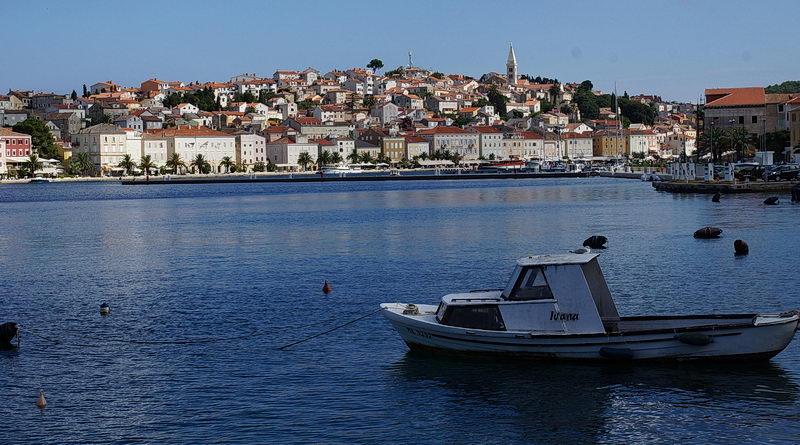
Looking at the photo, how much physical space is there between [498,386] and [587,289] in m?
2.10

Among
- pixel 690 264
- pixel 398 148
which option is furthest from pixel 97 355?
pixel 398 148

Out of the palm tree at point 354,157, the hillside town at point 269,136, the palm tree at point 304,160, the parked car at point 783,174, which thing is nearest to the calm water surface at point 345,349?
the parked car at point 783,174

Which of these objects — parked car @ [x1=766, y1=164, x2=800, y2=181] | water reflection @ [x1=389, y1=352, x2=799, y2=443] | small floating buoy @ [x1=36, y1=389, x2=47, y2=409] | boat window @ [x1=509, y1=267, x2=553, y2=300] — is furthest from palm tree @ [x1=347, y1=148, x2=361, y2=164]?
small floating buoy @ [x1=36, y1=389, x2=47, y2=409]

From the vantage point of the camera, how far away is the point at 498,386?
49.2 feet

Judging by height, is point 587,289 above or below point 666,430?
above

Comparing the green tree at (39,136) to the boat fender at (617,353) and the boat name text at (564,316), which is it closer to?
the boat name text at (564,316)

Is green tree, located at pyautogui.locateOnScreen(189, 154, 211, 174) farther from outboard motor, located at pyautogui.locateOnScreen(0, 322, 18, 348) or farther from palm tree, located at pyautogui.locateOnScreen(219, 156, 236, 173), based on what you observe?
outboard motor, located at pyautogui.locateOnScreen(0, 322, 18, 348)

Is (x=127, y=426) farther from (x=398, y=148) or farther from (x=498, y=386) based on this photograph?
(x=398, y=148)

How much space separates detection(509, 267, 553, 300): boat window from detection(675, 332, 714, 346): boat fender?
6.81ft

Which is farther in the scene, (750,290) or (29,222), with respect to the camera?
(29,222)

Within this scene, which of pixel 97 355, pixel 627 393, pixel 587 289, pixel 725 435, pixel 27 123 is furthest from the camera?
pixel 27 123

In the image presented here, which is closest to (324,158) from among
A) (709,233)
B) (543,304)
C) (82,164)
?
(82,164)

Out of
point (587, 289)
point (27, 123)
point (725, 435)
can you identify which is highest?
point (27, 123)

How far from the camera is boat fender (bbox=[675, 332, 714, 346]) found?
1525 centimetres
